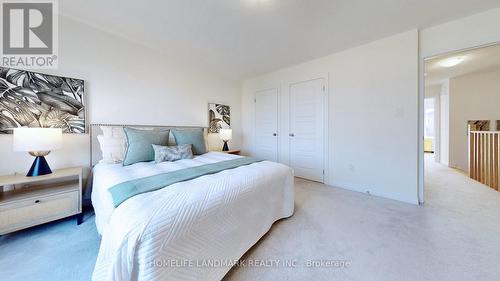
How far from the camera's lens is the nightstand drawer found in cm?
152

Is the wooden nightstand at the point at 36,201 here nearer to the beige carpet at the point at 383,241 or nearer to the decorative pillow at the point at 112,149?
the decorative pillow at the point at 112,149

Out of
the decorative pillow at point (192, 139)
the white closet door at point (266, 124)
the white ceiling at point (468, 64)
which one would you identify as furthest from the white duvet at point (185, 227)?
the white ceiling at point (468, 64)

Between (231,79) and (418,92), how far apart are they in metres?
3.44

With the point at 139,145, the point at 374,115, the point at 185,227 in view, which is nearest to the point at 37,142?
the point at 139,145

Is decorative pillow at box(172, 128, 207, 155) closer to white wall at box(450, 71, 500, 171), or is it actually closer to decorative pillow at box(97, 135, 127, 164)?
decorative pillow at box(97, 135, 127, 164)

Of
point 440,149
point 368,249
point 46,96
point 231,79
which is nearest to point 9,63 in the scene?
point 46,96

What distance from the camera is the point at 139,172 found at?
166 centimetres

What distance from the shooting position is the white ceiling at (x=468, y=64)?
2909mm

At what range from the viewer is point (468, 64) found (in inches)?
136

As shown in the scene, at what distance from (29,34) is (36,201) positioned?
1.85 meters

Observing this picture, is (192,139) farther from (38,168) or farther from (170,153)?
(38,168)

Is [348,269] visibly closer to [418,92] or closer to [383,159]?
[383,159]

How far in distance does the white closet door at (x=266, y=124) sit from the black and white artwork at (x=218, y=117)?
716mm

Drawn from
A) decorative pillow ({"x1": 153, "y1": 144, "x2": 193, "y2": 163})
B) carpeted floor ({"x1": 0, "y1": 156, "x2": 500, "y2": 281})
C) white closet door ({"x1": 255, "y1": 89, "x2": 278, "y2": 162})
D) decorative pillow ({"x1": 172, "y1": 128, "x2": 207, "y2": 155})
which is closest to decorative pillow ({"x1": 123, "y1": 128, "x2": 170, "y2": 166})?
decorative pillow ({"x1": 153, "y1": 144, "x2": 193, "y2": 163})
